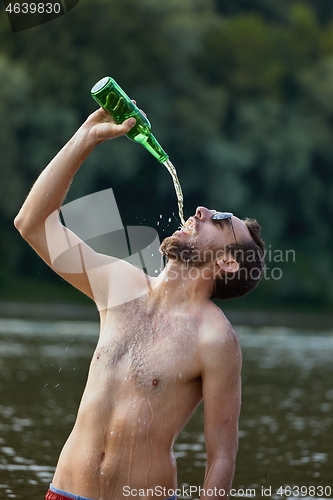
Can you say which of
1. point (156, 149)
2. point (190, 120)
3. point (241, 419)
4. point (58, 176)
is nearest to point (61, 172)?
point (58, 176)

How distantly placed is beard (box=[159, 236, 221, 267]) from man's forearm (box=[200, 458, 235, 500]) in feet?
3.30

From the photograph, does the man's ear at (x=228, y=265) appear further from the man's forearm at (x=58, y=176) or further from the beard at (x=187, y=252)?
the man's forearm at (x=58, y=176)

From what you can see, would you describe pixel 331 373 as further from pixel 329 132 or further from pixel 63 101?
pixel 329 132

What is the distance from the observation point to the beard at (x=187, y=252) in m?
4.84

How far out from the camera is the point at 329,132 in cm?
4806

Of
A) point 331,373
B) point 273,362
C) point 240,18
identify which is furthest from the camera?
point 240,18

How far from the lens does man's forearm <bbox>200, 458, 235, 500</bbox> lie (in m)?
4.41

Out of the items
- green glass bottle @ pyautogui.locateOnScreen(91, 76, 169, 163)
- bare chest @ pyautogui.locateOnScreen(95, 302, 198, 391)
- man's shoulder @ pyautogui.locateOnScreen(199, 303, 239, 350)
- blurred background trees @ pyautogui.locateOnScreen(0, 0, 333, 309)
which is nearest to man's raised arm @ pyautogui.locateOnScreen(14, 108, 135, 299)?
green glass bottle @ pyautogui.locateOnScreen(91, 76, 169, 163)

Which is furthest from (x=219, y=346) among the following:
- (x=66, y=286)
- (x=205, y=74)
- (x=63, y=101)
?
(x=205, y=74)

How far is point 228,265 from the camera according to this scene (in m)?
4.94

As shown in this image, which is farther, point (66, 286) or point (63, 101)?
point (63, 101)

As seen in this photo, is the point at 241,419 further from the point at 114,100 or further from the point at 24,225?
the point at 24,225

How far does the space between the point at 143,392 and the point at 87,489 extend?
510mm

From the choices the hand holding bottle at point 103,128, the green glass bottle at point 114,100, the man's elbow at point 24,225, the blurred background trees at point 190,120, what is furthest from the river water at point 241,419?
the blurred background trees at point 190,120
